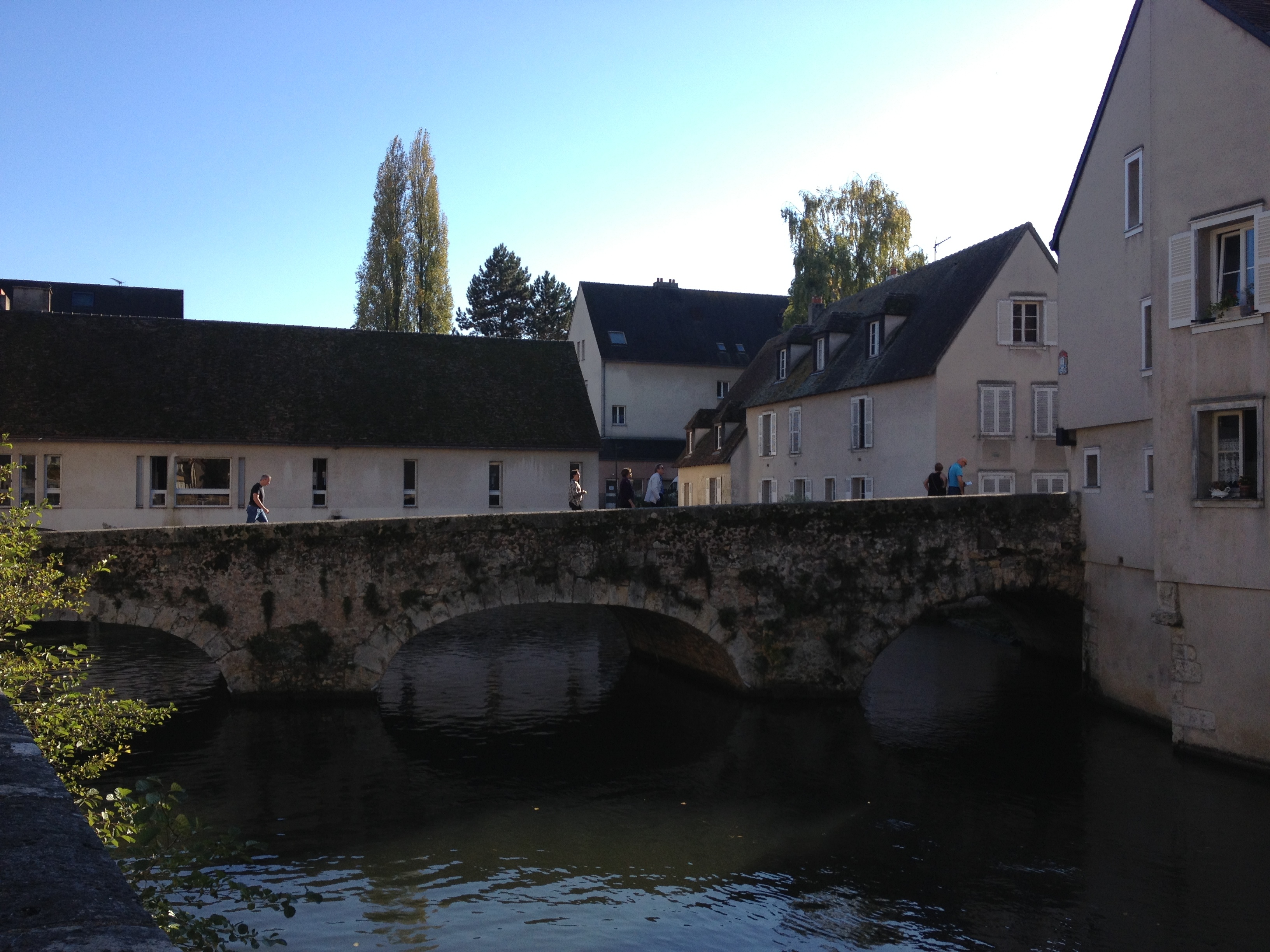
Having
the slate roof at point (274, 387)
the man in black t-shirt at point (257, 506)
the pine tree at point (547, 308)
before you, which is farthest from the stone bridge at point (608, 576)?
the pine tree at point (547, 308)

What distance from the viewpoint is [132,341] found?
29188 millimetres

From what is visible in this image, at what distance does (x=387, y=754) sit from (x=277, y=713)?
86.3 inches

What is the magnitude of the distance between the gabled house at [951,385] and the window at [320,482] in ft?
44.7

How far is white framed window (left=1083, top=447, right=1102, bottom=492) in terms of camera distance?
54.3 ft

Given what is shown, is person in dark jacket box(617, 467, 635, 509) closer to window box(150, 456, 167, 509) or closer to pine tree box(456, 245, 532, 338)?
window box(150, 456, 167, 509)

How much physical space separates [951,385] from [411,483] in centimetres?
1439

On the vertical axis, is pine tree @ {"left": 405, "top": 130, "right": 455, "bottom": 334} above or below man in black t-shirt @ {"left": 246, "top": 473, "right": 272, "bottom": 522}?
above

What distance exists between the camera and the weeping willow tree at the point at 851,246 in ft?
134

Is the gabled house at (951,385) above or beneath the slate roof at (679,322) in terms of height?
beneath

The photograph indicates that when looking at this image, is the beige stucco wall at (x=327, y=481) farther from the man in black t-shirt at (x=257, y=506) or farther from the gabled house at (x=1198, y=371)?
the gabled house at (x=1198, y=371)

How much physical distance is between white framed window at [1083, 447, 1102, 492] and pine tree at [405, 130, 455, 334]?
1334 inches

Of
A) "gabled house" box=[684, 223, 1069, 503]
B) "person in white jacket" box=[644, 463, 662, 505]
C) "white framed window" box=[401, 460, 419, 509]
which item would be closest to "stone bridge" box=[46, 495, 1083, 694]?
"gabled house" box=[684, 223, 1069, 503]

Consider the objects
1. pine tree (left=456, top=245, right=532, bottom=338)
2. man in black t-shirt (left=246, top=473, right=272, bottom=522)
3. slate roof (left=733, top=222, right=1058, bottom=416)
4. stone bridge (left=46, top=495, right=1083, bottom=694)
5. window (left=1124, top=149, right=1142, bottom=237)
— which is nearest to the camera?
stone bridge (left=46, top=495, right=1083, bottom=694)

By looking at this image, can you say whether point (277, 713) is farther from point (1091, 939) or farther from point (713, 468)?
point (713, 468)
